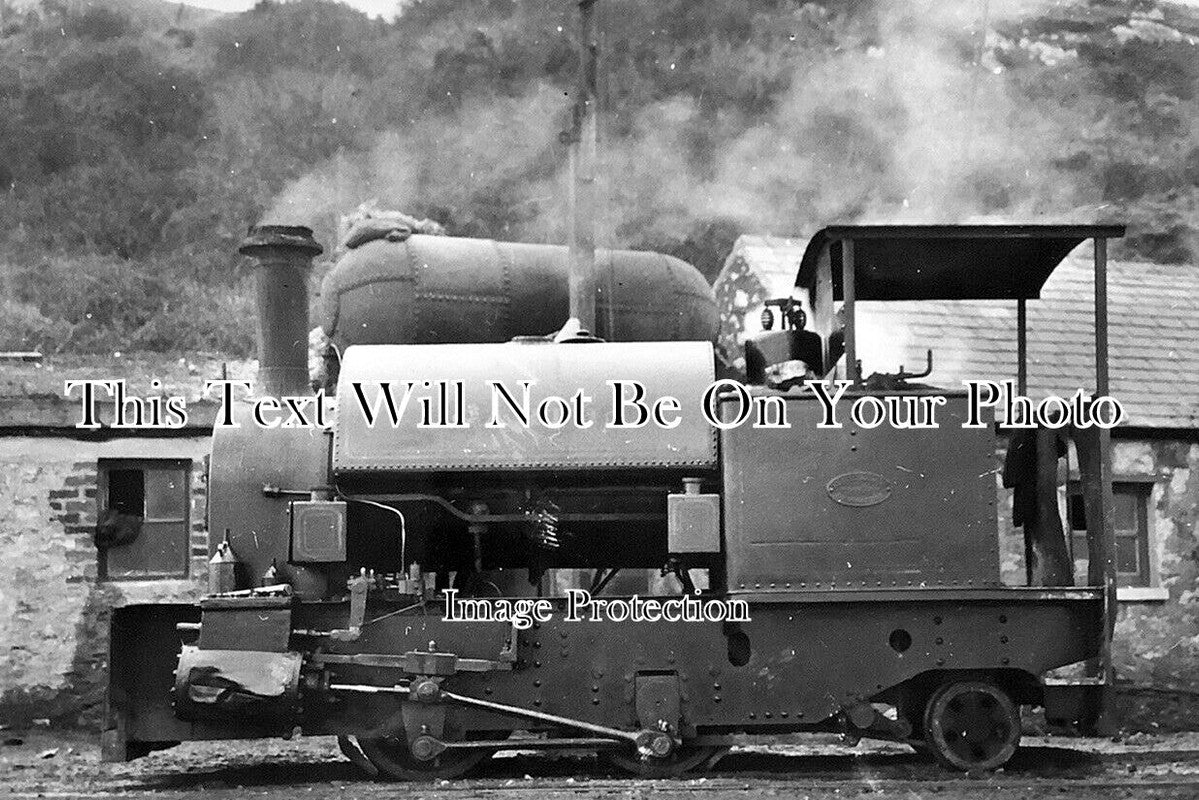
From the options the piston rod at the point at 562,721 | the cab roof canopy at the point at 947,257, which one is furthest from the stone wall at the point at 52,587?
the cab roof canopy at the point at 947,257

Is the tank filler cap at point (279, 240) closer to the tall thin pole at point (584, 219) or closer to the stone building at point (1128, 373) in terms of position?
the tall thin pole at point (584, 219)

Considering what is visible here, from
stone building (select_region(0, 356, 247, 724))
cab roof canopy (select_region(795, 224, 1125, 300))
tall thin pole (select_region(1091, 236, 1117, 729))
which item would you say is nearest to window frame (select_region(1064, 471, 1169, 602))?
cab roof canopy (select_region(795, 224, 1125, 300))

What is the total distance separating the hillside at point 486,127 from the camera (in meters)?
16.5

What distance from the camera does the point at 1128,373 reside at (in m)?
12.6

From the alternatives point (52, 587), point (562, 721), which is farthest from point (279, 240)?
point (52, 587)

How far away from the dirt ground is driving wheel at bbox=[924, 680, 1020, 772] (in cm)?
13

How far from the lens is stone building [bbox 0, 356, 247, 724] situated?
10891mm

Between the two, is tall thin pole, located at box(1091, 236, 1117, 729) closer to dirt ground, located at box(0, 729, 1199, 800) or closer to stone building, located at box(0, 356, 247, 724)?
dirt ground, located at box(0, 729, 1199, 800)

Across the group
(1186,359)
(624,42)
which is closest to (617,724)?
(1186,359)

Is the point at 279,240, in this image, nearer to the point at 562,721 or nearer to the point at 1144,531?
the point at 562,721

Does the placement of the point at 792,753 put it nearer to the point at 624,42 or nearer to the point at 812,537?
the point at 812,537

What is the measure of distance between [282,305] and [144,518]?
3.73m

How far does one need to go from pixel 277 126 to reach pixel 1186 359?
12158mm

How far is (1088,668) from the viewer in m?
7.45
